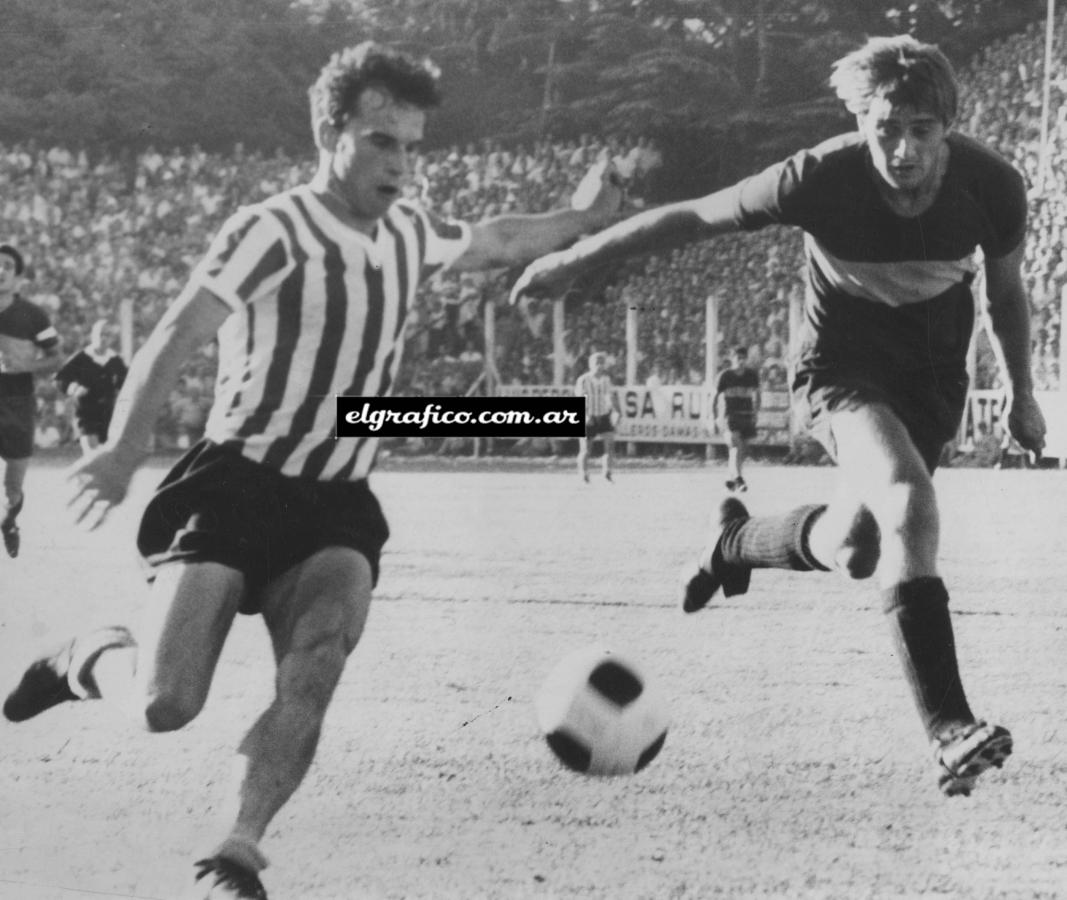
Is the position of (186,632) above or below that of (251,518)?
below

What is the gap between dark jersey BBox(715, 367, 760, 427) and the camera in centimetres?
418

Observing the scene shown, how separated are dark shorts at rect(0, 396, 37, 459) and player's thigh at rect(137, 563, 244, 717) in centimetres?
357

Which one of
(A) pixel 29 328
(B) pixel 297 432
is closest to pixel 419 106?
(B) pixel 297 432

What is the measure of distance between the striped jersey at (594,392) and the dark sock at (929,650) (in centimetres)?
88

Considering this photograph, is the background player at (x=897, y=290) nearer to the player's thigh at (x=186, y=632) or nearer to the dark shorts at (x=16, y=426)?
the player's thigh at (x=186, y=632)

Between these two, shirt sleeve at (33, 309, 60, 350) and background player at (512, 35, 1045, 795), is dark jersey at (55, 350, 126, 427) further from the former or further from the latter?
background player at (512, 35, 1045, 795)

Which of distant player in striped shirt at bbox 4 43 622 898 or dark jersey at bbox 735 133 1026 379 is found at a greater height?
dark jersey at bbox 735 133 1026 379

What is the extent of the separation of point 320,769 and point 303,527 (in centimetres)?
81

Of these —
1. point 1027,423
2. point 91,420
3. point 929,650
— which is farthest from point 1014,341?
point 91,420

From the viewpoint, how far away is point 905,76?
9.91 feet

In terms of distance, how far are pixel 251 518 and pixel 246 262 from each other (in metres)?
0.44

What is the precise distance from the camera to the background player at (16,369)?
4.43 meters

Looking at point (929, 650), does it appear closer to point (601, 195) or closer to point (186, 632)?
point (601, 195)

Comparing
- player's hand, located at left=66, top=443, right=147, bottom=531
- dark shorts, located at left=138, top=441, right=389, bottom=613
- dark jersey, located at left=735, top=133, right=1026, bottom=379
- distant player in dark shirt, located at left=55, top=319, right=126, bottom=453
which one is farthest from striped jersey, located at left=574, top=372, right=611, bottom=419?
player's hand, located at left=66, top=443, right=147, bottom=531
